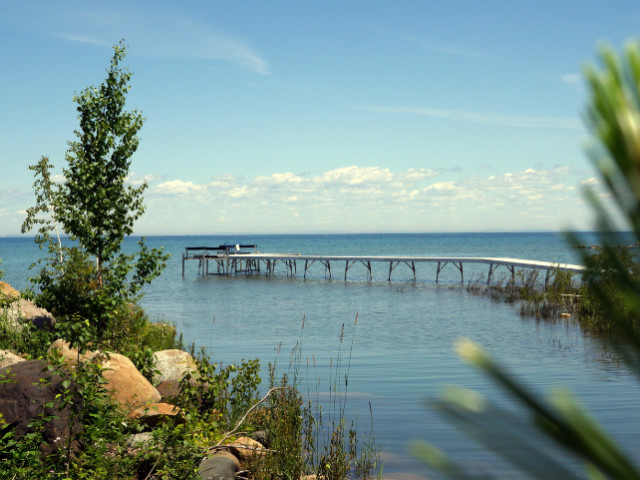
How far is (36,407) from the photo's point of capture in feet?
23.6

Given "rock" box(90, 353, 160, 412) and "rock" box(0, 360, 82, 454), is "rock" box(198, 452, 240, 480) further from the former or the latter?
"rock" box(90, 353, 160, 412)

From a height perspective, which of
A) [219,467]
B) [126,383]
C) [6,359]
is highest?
[6,359]

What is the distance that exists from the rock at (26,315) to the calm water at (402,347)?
4.71m

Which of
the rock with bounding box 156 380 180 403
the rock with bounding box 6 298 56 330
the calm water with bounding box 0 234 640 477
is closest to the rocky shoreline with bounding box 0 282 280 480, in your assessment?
the rock with bounding box 156 380 180 403

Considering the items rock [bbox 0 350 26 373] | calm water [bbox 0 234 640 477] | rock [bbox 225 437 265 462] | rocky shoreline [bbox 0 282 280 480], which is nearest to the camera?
rocky shoreline [bbox 0 282 280 480]

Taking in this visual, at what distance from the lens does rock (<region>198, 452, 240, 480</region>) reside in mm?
7504

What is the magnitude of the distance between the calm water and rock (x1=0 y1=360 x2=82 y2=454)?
4.35 m

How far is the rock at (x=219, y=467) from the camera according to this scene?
7504 mm

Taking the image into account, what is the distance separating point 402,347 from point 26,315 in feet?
35.0

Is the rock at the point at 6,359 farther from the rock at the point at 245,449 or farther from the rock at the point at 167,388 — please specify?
the rock at the point at 245,449

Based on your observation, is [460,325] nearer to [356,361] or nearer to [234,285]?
[356,361]

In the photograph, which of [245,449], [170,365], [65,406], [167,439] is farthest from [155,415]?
[170,365]

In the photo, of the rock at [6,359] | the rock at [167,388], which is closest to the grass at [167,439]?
the rock at [167,388]

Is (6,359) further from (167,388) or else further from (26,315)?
(26,315)
